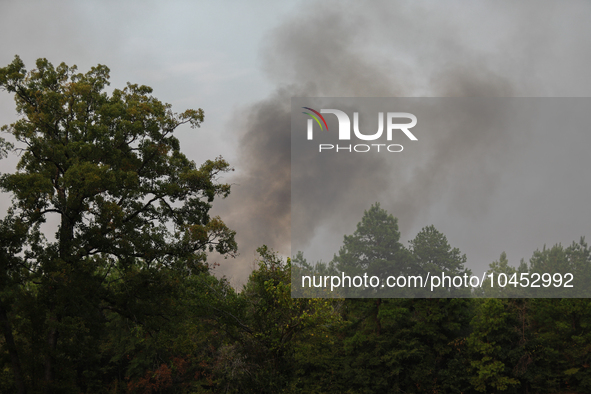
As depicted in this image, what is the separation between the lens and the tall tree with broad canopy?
16969 millimetres

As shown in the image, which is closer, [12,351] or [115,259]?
[12,351]

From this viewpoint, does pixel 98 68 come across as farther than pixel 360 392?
No

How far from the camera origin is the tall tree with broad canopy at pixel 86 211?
16969mm

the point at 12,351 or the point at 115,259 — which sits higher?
the point at 115,259

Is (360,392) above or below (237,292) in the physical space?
below

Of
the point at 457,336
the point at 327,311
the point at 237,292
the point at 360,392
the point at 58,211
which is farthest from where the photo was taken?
the point at 457,336

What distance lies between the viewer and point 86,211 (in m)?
18.4

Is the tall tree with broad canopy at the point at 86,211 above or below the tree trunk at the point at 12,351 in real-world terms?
above

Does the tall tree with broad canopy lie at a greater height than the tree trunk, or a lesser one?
greater

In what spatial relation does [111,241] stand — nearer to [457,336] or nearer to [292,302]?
[292,302]

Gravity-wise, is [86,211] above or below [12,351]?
above

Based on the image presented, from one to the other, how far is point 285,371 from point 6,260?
12036 mm

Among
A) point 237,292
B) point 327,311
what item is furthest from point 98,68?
point 327,311

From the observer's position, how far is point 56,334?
1808 cm
